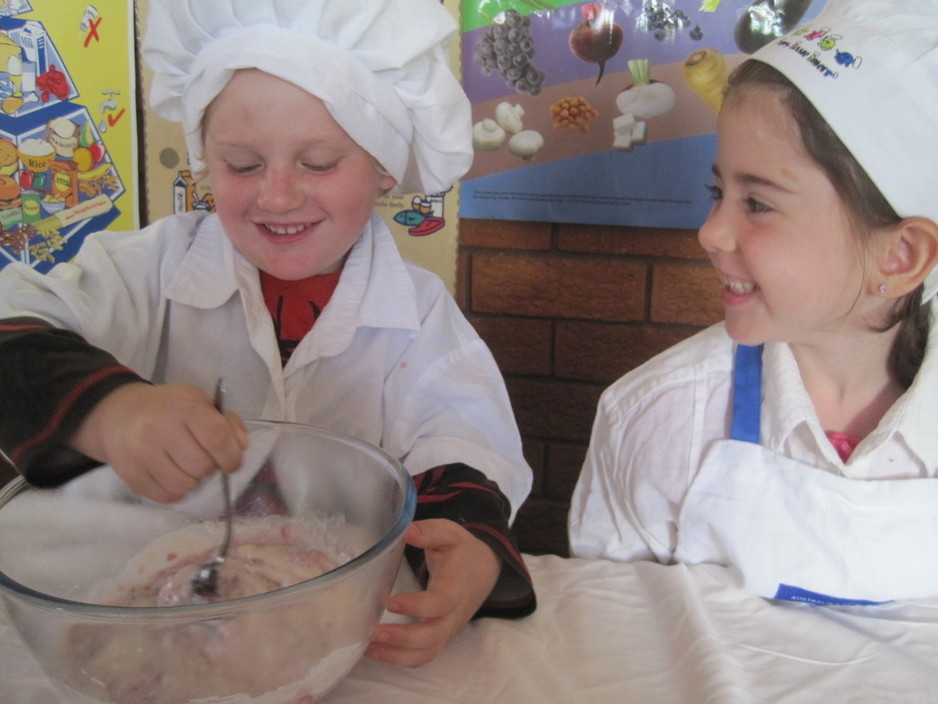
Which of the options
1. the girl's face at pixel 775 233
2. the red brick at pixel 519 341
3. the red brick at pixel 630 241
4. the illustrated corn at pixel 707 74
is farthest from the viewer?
the red brick at pixel 519 341

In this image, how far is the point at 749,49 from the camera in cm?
114

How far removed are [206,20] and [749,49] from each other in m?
0.77

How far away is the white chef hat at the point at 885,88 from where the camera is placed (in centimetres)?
69

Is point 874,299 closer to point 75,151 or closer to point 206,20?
point 206,20

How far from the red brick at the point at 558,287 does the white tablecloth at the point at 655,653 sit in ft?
2.17

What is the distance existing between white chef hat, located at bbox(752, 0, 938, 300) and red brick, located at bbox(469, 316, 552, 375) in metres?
0.69

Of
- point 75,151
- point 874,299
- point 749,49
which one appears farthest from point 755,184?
point 75,151

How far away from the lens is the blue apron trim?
32.7 inches

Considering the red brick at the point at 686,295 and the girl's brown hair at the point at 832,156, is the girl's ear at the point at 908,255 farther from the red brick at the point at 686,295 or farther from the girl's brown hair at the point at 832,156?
the red brick at the point at 686,295

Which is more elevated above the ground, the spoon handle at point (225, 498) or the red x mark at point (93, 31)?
the red x mark at point (93, 31)

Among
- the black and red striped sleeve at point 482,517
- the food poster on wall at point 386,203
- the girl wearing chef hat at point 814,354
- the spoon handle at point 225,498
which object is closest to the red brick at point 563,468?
the food poster on wall at point 386,203

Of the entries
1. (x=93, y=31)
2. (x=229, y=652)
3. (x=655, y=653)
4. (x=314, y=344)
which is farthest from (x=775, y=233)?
(x=93, y=31)

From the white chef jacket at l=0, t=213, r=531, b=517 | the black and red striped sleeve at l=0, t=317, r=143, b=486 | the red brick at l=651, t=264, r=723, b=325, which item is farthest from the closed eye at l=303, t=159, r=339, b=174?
the red brick at l=651, t=264, r=723, b=325

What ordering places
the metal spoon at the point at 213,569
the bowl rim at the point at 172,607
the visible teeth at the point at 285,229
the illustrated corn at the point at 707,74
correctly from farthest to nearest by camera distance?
1. the illustrated corn at the point at 707,74
2. the visible teeth at the point at 285,229
3. the metal spoon at the point at 213,569
4. the bowl rim at the point at 172,607
